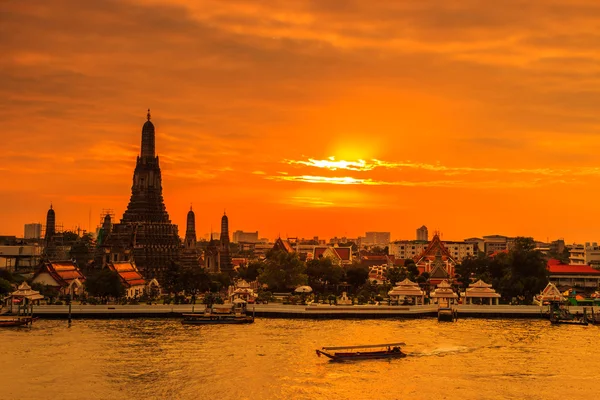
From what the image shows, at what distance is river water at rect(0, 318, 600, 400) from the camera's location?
5150 centimetres

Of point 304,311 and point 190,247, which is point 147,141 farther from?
point 304,311

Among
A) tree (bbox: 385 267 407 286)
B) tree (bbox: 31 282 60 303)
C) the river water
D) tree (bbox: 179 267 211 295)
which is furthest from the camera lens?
tree (bbox: 385 267 407 286)

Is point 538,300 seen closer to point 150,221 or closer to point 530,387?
point 530,387

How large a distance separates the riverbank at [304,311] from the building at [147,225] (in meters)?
33.6

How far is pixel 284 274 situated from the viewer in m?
Answer: 118

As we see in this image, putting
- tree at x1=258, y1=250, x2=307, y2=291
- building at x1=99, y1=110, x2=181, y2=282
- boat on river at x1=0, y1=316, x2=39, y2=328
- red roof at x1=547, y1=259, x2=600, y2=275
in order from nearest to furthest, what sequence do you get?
1. boat on river at x1=0, y1=316, x2=39, y2=328
2. tree at x1=258, y1=250, x2=307, y2=291
3. building at x1=99, y1=110, x2=181, y2=282
4. red roof at x1=547, y1=259, x2=600, y2=275

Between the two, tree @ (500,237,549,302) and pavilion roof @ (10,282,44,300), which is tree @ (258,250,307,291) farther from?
pavilion roof @ (10,282,44,300)

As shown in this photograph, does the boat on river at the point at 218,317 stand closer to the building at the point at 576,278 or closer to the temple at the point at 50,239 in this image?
the building at the point at 576,278

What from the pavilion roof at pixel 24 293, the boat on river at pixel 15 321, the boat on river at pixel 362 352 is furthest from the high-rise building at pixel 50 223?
the boat on river at pixel 362 352

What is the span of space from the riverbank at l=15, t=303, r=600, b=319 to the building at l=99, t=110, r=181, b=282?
33568 millimetres

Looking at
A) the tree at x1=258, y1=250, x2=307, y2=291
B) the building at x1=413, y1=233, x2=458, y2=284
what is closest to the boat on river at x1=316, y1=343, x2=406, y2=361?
the tree at x1=258, y1=250, x2=307, y2=291

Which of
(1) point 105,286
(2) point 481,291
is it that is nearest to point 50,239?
(1) point 105,286

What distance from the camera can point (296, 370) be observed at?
5750 cm

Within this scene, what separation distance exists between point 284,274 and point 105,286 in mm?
26395
